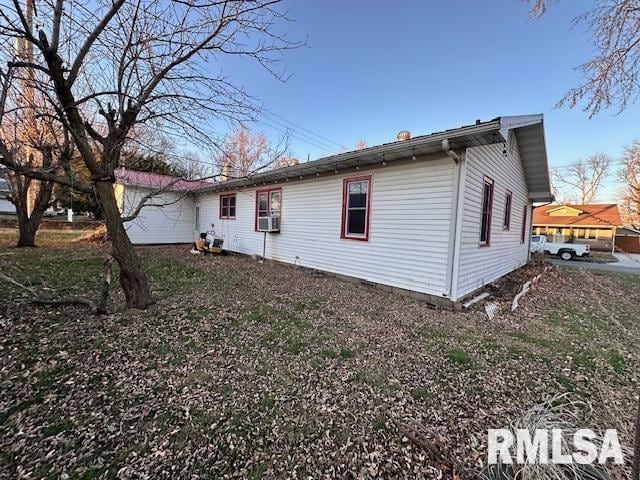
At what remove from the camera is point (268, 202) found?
9.55 metres

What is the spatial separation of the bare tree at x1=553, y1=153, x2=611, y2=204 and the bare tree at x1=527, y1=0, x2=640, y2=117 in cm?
3345

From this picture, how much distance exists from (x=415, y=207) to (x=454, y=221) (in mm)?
842

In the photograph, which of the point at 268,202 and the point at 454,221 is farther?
the point at 268,202

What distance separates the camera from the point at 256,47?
3.80 meters

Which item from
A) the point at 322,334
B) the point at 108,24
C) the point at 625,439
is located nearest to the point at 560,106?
the point at 625,439

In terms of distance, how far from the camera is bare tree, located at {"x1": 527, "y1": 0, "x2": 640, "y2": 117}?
4.14 metres

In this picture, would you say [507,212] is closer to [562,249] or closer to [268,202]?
[268,202]

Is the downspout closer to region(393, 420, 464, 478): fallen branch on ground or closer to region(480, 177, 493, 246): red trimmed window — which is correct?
region(480, 177, 493, 246): red trimmed window

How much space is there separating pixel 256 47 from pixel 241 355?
404cm

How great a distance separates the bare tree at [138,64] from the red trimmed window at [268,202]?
4.68 metres

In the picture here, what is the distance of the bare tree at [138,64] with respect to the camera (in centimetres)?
327

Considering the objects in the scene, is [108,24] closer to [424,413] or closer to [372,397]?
[372,397]

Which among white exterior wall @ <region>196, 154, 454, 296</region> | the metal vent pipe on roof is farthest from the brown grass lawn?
the metal vent pipe on roof

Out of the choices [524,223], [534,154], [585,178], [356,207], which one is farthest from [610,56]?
[585,178]
